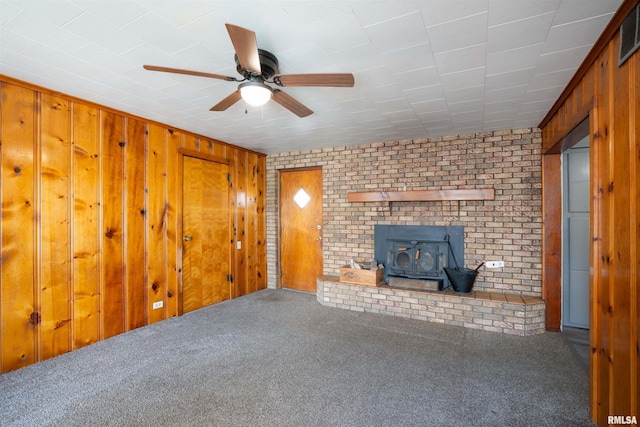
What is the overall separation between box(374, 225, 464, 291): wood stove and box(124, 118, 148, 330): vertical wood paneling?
3.22m

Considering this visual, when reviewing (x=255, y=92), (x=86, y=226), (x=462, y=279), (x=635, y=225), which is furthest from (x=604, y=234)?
(x=86, y=226)

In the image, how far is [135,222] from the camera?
348 cm

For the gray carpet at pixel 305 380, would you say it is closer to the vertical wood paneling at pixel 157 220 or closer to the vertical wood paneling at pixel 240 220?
the vertical wood paneling at pixel 157 220

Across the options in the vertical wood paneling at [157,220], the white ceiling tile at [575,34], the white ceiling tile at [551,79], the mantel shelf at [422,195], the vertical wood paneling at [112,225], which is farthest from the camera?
the mantel shelf at [422,195]

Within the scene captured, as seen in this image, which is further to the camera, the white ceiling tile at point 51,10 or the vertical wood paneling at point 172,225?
the vertical wood paneling at point 172,225

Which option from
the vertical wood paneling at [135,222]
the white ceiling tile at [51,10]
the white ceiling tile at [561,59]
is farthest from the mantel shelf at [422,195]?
the white ceiling tile at [51,10]

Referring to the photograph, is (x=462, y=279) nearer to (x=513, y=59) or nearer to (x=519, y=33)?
(x=513, y=59)

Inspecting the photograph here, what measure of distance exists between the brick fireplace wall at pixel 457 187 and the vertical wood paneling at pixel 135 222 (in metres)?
2.51

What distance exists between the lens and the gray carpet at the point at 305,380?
2.00m

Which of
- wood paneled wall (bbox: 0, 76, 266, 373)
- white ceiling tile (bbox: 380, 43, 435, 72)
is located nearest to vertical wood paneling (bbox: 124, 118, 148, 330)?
wood paneled wall (bbox: 0, 76, 266, 373)

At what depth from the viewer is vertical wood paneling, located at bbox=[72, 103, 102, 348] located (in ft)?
9.72

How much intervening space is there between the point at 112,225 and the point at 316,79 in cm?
282

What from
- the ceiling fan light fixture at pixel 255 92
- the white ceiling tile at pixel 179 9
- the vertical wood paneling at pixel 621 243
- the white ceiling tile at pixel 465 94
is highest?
the white ceiling tile at pixel 179 9

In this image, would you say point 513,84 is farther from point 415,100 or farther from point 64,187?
point 64,187
